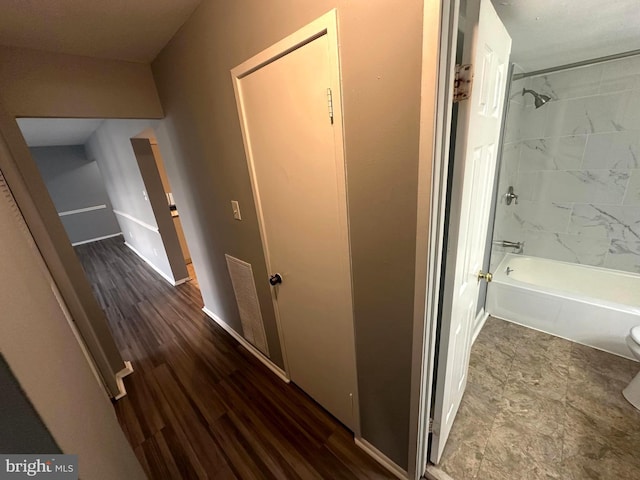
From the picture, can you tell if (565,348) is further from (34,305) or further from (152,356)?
(152,356)

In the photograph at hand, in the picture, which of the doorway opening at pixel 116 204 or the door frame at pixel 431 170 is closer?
the door frame at pixel 431 170

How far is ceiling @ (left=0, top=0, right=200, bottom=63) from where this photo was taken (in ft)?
3.63

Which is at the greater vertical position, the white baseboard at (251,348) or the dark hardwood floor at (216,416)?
the white baseboard at (251,348)

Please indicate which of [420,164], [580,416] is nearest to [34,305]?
[420,164]

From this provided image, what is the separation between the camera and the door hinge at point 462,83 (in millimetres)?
749

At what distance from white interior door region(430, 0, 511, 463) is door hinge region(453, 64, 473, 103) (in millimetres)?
30

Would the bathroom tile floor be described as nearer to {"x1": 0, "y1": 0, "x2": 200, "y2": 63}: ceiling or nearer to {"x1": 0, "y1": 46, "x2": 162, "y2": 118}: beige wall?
{"x1": 0, "y1": 0, "x2": 200, "y2": 63}: ceiling

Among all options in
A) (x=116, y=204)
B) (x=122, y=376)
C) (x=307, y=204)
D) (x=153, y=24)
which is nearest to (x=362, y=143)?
(x=307, y=204)

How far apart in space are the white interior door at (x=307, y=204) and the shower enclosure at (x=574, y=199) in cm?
174

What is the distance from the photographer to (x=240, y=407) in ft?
5.51

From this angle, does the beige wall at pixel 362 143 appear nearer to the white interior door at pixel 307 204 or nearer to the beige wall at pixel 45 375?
the white interior door at pixel 307 204

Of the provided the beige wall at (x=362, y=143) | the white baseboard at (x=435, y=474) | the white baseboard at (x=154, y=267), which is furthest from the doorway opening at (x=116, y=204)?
the white baseboard at (x=435, y=474)

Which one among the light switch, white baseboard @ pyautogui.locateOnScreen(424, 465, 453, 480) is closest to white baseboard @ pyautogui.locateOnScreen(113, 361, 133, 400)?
the light switch

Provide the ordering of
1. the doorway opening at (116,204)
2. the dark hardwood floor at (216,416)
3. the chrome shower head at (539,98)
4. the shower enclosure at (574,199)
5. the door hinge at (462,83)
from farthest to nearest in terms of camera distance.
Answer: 1. the doorway opening at (116,204)
2. the chrome shower head at (539,98)
3. the shower enclosure at (574,199)
4. the dark hardwood floor at (216,416)
5. the door hinge at (462,83)
